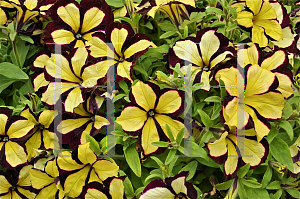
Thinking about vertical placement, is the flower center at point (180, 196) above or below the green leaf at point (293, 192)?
above

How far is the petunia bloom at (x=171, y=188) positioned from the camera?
2.35 feet

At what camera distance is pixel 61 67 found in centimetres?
85

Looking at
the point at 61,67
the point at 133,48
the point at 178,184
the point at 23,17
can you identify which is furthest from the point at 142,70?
the point at 23,17

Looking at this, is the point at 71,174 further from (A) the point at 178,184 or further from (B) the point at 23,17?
(B) the point at 23,17

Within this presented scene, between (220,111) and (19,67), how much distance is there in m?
0.71

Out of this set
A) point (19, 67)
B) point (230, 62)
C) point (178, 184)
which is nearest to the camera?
point (178, 184)

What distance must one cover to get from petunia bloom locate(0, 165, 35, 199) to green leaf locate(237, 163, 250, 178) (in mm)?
619

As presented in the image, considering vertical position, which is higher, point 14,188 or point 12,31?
point 12,31

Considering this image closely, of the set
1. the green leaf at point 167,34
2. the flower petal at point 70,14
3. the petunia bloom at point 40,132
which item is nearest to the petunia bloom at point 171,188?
the petunia bloom at point 40,132

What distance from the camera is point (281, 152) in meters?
0.85

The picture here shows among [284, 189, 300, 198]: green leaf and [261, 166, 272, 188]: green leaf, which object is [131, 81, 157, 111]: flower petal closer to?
[261, 166, 272, 188]: green leaf

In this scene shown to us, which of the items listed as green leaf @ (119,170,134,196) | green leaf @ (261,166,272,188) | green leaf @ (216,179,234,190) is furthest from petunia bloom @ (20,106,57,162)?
green leaf @ (261,166,272,188)

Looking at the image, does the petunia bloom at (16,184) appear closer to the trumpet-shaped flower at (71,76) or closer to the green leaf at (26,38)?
the trumpet-shaped flower at (71,76)

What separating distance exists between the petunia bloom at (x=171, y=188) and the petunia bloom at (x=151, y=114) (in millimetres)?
85
